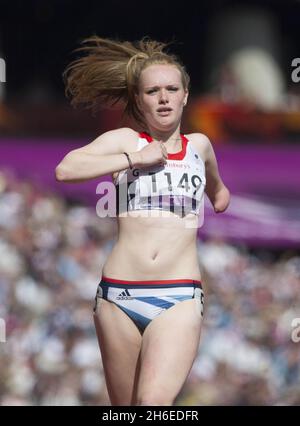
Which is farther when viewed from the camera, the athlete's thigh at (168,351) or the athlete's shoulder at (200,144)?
the athlete's shoulder at (200,144)

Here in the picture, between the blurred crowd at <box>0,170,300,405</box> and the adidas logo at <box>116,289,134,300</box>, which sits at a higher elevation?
the adidas logo at <box>116,289,134,300</box>

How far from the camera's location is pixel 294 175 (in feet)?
40.8

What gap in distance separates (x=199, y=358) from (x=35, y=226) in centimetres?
224

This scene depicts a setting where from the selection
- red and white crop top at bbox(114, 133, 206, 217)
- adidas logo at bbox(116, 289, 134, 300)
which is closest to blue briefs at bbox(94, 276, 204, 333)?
adidas logo at bbox(116, 289, 134, 300)

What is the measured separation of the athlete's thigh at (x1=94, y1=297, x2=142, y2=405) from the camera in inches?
209

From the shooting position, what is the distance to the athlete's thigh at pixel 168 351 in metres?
5.11

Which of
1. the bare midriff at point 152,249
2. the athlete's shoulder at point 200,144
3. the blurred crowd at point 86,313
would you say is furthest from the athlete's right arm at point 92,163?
the blurred crowd at point 86,313

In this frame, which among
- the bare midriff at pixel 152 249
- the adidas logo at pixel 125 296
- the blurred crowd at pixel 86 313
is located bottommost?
the blurred crowd at pixel 86 313

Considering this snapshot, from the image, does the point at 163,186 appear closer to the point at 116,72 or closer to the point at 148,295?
the point at 148,295

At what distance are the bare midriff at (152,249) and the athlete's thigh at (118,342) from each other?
0.60 feet

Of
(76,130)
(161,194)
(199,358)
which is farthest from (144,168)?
(76,130)

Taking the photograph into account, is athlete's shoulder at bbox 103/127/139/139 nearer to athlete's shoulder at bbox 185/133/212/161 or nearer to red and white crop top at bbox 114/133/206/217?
red and white crop top at bbox 114/133/206/217

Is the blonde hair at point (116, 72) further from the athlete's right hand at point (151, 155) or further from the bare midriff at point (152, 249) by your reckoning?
the bare midriff at point (152, 249)

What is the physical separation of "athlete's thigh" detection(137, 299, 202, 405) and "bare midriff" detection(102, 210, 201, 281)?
0.19m
